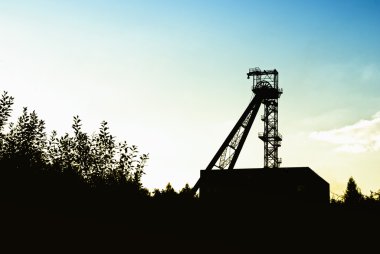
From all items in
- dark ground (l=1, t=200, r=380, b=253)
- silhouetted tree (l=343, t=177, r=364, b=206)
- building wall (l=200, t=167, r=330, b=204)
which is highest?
building wall (l=200, t=167, r=330, b=204)

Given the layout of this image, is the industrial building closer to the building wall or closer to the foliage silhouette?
the building wall

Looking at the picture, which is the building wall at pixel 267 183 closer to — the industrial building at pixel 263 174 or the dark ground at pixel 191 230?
the industrial building at pixel 263 174

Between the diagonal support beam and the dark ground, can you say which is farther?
the diagonal support beam

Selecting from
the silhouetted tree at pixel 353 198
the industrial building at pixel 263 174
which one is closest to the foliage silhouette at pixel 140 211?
the silhouetted tree at pixel 353 198

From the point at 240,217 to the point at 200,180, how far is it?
26.9 metres

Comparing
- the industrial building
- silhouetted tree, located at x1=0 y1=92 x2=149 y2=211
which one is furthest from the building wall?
silhouetted tree, located at x1=0 y1=92 x2=149 y2=211

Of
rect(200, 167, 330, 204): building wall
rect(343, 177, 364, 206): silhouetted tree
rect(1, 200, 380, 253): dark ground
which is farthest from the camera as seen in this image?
rect(200, 167, 330, 204): building wall

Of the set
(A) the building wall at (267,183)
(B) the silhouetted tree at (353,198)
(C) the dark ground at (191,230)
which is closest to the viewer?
(C) the dark ground at (191,230)

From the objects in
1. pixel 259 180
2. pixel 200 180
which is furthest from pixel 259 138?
pixel 200 180

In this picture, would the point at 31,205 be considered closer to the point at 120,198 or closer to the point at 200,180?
the point at 120,198

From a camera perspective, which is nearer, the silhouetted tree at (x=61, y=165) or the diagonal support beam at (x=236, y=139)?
the silhouetted tree at (x=61, y=165)

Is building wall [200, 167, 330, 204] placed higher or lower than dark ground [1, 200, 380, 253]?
higher

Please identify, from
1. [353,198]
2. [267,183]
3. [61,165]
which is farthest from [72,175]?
[267,183]

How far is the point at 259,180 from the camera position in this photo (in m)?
38.1
